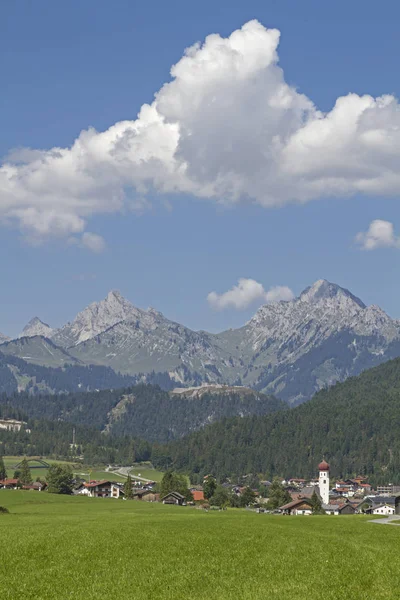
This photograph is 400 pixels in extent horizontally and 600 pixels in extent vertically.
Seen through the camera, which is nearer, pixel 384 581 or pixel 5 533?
pixel 384 581

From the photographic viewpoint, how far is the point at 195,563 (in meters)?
59.9

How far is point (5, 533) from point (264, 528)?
26.5 meters

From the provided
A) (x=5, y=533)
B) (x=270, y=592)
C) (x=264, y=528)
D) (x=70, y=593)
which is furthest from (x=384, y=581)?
(x=5, y=533)

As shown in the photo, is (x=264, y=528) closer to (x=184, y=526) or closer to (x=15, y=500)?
(x=184, y=526)

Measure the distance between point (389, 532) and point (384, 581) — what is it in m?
39.4

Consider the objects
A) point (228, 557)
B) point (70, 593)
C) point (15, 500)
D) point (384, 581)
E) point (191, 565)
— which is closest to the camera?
point (70, 593)

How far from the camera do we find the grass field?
49719 millimetres

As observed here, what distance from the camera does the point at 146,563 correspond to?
196 ft

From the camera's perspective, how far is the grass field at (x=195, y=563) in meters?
49.7

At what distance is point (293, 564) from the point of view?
6066 cm

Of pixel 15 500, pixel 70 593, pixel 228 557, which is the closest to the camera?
pixel 70 593

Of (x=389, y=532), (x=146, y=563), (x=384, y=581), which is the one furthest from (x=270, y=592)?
(x=389, y=532)

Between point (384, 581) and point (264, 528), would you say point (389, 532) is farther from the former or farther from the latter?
point (384, 581)

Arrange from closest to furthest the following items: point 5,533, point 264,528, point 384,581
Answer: point 384,581, point 5,533, point 264,528
